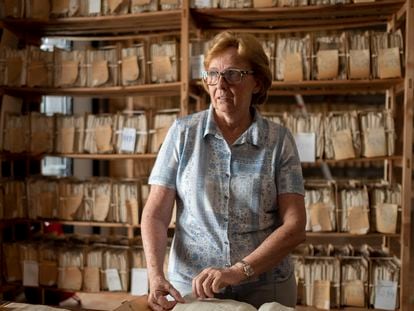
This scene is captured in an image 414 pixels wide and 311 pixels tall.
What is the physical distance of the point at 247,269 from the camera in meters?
1.25

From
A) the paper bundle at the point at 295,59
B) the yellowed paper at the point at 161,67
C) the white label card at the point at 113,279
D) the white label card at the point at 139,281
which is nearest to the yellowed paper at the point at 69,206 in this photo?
the white label card at the point at 113,279

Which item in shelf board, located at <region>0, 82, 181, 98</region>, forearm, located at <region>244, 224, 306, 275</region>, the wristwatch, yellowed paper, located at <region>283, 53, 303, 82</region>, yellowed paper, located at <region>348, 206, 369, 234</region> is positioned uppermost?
yellowed paper, located at <region>283, 53, 303, 82</region>

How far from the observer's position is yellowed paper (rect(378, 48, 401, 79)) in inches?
102

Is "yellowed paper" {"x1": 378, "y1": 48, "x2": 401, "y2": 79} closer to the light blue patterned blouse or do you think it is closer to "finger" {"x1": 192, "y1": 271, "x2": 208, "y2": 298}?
the light blue patterned blouse

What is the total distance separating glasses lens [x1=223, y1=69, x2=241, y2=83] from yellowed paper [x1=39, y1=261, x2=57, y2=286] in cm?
215

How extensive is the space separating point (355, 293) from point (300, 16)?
176 cm

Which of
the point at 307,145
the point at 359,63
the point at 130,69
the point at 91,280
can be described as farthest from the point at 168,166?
the point at 91,280

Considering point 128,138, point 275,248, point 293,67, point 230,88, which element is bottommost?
point 275,248

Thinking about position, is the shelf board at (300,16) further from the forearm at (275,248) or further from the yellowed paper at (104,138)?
the forearm at (275,248)

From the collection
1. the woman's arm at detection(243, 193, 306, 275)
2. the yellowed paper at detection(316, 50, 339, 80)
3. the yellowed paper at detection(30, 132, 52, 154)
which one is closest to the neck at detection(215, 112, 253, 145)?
the woman's arm at detection(243, 193, 306, 275)

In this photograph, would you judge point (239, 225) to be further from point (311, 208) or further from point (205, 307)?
point (311, 208)

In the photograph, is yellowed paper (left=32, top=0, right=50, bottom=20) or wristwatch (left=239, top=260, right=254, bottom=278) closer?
wristwatch (left=239, top=260, right=254, bottom=278)

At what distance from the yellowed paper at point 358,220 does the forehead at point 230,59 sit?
159 centimetres

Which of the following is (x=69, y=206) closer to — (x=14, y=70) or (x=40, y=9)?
(x=14, y=70)
